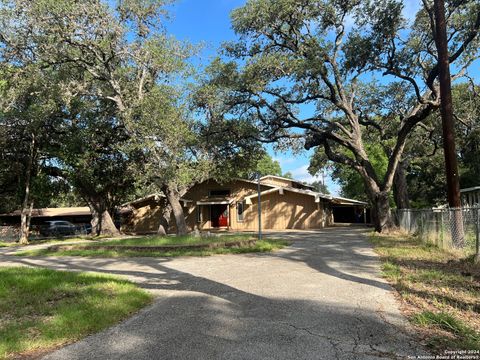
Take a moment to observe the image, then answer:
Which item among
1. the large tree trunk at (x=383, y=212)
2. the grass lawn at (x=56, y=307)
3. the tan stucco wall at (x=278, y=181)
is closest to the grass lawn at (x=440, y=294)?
the grass lawn at (x=56, y=307)

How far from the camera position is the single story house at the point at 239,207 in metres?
33.4

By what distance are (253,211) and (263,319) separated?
28409 mm

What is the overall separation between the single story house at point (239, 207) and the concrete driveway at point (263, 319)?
22.6 m

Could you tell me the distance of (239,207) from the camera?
3481cm

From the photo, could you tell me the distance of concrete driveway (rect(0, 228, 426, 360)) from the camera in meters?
4.69

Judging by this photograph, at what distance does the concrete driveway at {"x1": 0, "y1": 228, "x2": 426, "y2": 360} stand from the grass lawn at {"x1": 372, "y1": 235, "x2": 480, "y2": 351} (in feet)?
0.96

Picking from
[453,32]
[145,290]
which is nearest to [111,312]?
[145,290]

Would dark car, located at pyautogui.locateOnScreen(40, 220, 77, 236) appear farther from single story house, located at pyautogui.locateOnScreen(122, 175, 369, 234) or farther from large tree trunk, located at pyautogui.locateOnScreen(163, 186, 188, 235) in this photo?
large tree trunk, located at pyautogui.locateOnScreen(163, 186, 188, 235)

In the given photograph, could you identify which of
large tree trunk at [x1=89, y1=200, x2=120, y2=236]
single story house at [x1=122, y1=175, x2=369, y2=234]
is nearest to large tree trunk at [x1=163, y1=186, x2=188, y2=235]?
single story house at [x1=122, y1=175, x2=369, y2=234]

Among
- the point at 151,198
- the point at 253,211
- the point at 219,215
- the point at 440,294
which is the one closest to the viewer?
the point at 440,294

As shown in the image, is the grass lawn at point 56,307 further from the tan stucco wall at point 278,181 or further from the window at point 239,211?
the tan stucco wall at point 278,181

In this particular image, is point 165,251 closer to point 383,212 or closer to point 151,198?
point 383,212

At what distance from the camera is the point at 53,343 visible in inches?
202

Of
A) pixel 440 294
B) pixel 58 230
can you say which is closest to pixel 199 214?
pixel 58 230
